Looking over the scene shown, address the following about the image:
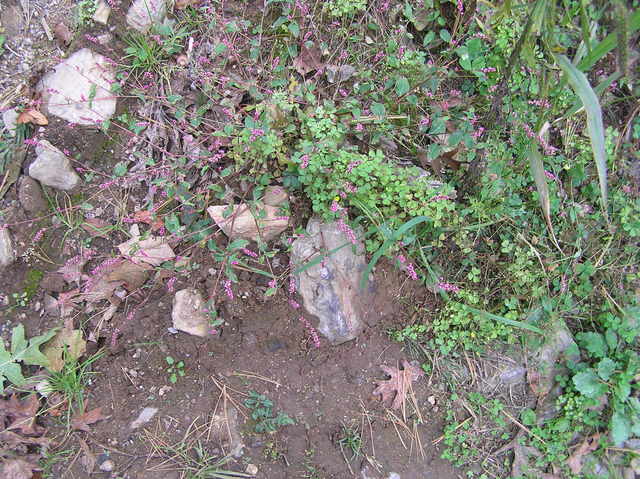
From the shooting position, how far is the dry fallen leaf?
8.05 ft

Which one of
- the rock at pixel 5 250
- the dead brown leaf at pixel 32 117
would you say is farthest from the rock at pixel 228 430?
the dead brown leaf at pixel 32 117

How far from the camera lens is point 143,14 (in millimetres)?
2814

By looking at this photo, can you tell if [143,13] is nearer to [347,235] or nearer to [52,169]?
[52,169]

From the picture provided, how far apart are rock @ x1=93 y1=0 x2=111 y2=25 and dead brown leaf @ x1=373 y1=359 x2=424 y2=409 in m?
2.64

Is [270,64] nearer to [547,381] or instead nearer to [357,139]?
[357,139]

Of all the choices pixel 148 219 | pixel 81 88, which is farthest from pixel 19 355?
pixel 81 88

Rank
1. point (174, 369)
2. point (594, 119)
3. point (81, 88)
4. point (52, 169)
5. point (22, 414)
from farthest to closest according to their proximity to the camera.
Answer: point (81, 88) < point (52, 169) < point (174, 369) < point (22, 414) < point (594, 119)

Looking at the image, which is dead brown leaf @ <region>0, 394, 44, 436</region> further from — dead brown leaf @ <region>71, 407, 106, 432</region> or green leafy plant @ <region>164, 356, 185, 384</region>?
green leafy plant @ <region>164, 356, 185, 384</region>

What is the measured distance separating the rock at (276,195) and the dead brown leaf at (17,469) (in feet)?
5.88

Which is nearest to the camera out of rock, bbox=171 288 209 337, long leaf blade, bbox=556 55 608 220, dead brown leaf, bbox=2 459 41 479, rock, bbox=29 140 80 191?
long leaf blade, bbox=556 55 608 220

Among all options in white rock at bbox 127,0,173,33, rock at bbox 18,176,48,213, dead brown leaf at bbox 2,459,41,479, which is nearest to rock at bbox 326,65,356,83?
white rock at bbox 127,0,173,33

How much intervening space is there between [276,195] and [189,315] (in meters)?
0.81

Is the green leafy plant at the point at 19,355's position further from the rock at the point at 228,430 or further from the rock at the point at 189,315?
the rock at the point at 228,430

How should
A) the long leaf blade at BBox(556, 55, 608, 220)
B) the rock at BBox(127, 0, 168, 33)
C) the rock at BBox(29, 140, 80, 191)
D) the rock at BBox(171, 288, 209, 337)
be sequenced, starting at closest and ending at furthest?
the long leaf blade at BBox(556, 55, 608, 220)
the rock at BBox(171, 288, 209, 337)
the rock at BBox(29, 140, 80, 191)
the rock at BBox(127, 0, 168, 33)
